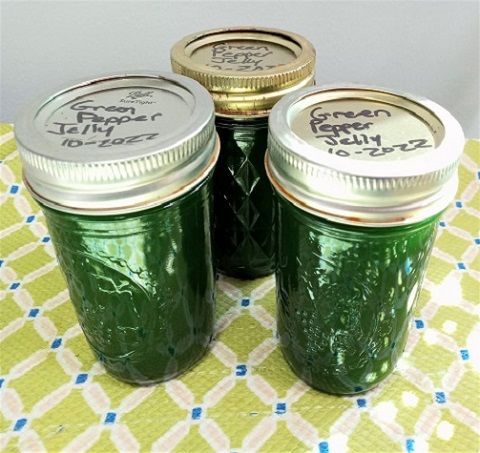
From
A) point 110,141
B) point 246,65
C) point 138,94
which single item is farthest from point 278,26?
point 110,141

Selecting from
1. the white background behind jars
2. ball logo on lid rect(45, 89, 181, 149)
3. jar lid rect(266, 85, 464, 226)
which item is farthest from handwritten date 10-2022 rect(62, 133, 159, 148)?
the white background behind jars

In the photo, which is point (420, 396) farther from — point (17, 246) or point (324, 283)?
point (17, 246)

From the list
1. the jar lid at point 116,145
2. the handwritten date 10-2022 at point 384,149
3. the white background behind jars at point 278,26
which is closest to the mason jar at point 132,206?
the jar lid at point 116,145

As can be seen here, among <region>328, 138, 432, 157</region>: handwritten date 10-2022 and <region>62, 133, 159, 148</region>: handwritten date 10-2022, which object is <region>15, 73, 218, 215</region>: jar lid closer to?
<region>62, 133, 159, 148</region>: handwritten date 10-2022

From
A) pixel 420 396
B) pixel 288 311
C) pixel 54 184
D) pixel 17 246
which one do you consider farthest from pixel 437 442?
pixel 17 246

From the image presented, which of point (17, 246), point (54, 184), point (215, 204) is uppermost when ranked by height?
point (54, 184)

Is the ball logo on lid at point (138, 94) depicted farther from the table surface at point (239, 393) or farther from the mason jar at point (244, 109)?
the table surface at point (239, 393)

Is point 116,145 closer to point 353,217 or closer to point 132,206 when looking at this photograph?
point 132,206

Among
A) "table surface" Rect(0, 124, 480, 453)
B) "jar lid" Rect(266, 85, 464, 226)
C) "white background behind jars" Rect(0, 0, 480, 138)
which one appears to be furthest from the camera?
"white background behind jars" Rect(0, 0, 480, 138)
